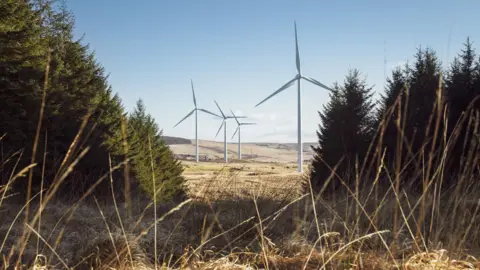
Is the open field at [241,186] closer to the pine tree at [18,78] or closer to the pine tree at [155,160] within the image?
the pine tree at [18,78]

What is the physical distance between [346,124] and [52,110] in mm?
14569

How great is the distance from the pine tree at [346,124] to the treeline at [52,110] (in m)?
9.11

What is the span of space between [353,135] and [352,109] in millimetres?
1568

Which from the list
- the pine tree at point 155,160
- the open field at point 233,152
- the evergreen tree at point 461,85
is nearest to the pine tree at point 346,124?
the evergreen tree at point 461,85

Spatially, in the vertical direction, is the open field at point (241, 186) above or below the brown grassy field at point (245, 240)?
above

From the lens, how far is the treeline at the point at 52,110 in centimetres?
1439

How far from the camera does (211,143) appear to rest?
132 m

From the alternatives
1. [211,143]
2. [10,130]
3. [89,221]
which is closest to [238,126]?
[10,130]

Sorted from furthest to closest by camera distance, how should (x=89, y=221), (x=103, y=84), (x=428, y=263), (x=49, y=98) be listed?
(x=103, y=84)
(x=49, y=98)
(x=89, y=221)
(x=428, y=263)

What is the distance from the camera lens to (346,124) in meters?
22.0

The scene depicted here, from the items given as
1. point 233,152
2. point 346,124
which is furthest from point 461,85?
point 233,152

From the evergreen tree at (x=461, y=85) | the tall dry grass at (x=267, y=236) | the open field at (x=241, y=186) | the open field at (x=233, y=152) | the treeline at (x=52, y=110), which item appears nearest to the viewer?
the tall dry grass at (x=267, y=236)

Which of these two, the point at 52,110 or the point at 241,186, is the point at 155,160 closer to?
the point at 52,110

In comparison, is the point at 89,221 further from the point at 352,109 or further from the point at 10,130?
the point at 352,109
